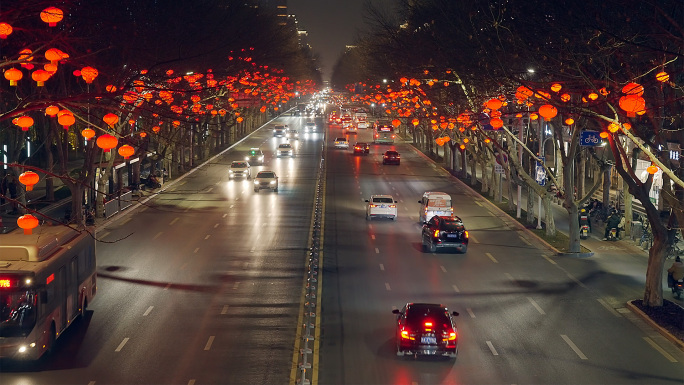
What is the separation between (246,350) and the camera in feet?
78.2

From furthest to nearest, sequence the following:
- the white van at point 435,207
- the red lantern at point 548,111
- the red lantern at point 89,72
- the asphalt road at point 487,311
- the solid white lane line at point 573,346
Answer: the white van at point 435,207 < the red lantern at point 548,111 < the solid white lane line at point 573,346 < the asphalt road at point 487,311 < the red lantern at point 89,72

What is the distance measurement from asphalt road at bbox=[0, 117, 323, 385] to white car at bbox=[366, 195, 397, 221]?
3.34 metres

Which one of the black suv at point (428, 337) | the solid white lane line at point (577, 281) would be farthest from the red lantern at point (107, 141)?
the solid white lane line at point (577, 281)

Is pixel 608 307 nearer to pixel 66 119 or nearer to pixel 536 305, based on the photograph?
pixel 536 305

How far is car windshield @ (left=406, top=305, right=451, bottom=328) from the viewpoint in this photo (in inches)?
906

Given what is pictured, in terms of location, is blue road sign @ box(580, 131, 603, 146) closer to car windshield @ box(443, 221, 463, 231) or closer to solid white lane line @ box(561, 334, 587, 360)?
car windshield @ box(443, 221, 463, 231)

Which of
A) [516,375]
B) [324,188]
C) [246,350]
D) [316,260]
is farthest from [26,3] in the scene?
[324,188]

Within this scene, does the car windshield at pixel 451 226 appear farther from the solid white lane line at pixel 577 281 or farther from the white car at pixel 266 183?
the white car at pixel 266 183

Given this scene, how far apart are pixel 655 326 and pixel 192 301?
14107 millimetres

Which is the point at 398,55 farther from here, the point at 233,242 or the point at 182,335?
the point at 182,335

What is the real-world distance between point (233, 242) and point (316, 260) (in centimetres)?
617

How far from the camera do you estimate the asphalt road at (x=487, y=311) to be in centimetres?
2219

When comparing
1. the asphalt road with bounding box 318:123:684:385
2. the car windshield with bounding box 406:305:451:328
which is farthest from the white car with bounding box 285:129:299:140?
the car windshield with bounding box 406:305:451:328

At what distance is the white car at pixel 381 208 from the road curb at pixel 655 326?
68.2 feet
